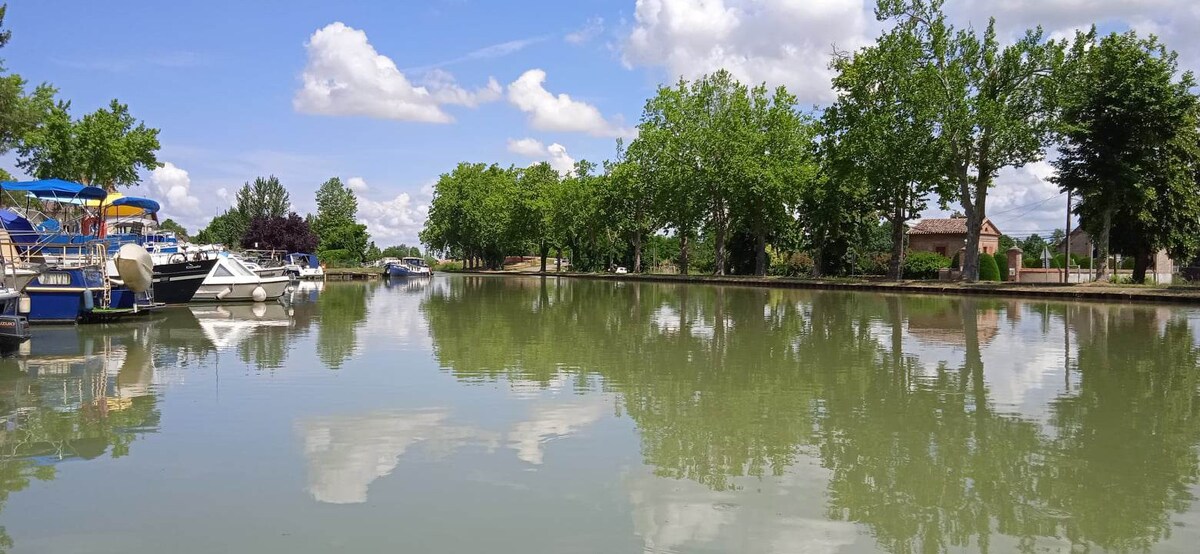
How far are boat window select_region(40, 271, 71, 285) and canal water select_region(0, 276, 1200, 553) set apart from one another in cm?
427

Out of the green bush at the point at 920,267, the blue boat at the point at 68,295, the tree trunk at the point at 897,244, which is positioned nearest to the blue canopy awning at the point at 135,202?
the blue boat at the point at 68,295

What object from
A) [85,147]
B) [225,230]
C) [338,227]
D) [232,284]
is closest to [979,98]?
[232,284]

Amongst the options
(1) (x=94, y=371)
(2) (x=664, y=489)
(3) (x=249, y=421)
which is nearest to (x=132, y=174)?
(1) (x=94, y=371)

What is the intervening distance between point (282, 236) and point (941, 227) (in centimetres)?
6100

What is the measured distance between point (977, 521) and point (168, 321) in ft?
70.7

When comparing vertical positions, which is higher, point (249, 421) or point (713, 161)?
point (713, 161)

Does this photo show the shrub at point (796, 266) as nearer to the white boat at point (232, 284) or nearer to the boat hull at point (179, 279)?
the white boat at point (232, 284)

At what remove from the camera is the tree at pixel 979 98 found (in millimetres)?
38156

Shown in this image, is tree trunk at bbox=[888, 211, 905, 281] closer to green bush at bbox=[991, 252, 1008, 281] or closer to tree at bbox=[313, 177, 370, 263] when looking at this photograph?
green bush at bbox=[991, 252, 1008, 281]

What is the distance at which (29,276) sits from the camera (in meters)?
18.5

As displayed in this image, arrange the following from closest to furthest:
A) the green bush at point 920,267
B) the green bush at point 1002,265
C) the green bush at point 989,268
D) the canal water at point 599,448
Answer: the canal water at point 599,448
the green bush at point 989,268
the green bush at point 1002,265
the green bush at point 920,267

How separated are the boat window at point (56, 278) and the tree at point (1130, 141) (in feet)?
119

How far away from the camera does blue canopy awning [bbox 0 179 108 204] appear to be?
78.2 ft

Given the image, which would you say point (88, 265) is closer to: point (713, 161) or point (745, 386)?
point (745, 386)
